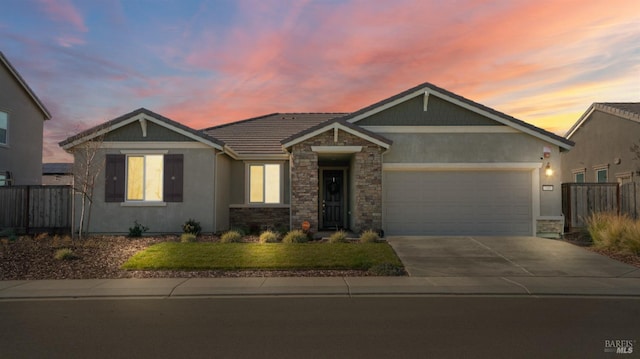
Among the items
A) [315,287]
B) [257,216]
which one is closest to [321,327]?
[315,287]

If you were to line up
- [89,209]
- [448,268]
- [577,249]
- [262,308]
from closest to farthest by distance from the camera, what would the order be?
[262,308] < [448,268] < [577,249] < [89,209]

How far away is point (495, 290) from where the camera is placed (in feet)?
32.0

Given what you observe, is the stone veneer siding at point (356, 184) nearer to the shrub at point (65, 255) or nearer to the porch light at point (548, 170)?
the porch light at point (548, 170)

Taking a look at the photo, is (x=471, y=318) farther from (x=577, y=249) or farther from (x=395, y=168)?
(x=395, y=168)

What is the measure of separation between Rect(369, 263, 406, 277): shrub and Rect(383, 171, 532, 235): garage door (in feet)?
17.4

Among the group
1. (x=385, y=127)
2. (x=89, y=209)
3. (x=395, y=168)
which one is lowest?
(x=89, y=209)

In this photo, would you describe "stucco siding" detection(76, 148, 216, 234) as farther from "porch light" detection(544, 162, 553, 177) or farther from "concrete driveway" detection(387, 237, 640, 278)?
"porch light" detection(544, 162, 553, 177)

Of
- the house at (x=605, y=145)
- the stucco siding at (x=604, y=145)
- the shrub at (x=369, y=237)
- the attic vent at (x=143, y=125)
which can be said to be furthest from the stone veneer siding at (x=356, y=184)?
the stucco siding at (x=604, y=145)

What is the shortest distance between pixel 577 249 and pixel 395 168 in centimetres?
630

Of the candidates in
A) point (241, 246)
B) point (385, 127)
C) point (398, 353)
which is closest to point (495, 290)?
point (398, 353)

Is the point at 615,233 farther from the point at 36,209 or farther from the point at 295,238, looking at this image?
the point at 36,209

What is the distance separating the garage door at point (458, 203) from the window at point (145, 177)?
8314 mm

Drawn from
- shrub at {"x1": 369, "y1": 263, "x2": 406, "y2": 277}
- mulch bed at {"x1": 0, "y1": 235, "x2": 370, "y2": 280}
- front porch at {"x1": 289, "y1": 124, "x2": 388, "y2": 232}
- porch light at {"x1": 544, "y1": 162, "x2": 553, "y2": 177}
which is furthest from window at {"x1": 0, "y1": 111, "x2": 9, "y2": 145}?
porch light at {"x1": 544, "y1": 162, "x2": 553, "y2": 177}

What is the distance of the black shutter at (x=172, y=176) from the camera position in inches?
685
